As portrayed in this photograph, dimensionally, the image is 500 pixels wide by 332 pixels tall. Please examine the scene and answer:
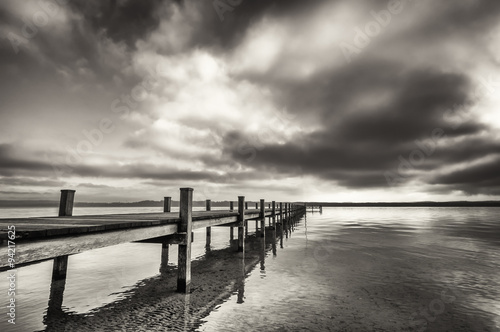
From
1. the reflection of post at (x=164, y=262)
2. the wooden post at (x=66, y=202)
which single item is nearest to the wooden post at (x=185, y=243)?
the reflection of post at (x=164, y=262)

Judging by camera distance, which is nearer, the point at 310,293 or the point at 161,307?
the point at 161,307

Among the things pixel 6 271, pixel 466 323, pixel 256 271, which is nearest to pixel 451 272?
pixel 466 323

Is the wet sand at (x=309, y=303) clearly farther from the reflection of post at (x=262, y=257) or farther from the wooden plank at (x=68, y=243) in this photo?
the wooden plank at (x=68, y=243)

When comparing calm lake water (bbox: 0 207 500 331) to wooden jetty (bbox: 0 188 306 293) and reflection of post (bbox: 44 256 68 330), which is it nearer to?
reflection of post (bbox: 44 256 68 330)

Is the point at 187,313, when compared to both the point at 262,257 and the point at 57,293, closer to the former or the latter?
the point at 57,293

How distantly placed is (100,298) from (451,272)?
9.92 metres

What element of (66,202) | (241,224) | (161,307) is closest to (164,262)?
(241,224)

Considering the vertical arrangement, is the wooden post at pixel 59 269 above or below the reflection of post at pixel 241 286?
above

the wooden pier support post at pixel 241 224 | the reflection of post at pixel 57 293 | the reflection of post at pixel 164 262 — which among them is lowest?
the reflection of post at pixel 164 262

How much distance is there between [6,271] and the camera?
27.5ft

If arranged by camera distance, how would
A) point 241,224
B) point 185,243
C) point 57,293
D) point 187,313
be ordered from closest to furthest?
point 187,313, point 185,243, point 57,293, point 241,224

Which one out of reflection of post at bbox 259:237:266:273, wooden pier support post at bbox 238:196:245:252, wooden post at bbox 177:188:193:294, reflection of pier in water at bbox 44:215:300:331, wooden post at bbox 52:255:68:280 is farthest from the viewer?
wooden pier support post at bbox 238:196:245:252

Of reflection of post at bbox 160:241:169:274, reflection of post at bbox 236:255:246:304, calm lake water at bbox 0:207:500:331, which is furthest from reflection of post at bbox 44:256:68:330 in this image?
reflection of post at bbox 236:255:246:304

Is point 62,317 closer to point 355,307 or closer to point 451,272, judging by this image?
point 355,307
